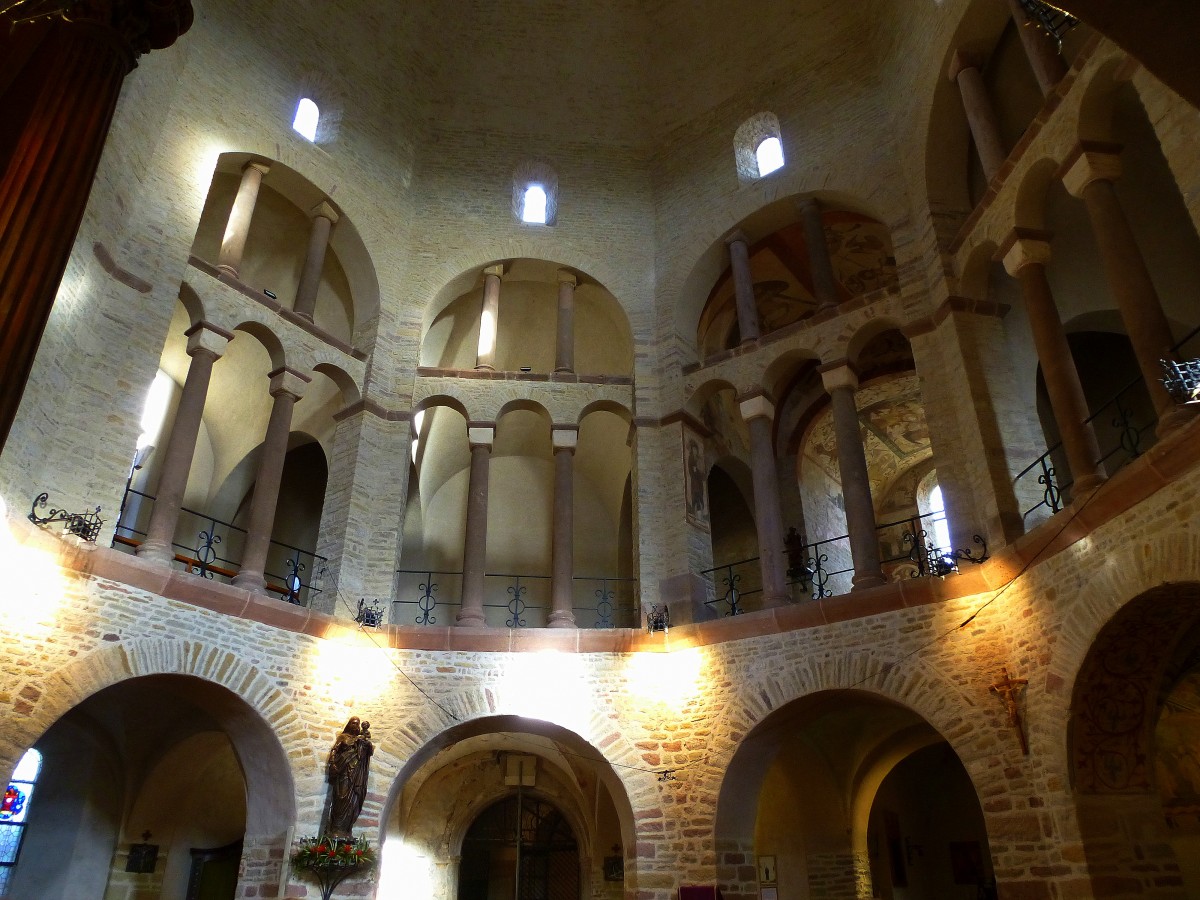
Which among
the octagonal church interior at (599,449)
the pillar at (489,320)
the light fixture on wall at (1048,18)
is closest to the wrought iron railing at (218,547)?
the octagonal church interior at (599,449)

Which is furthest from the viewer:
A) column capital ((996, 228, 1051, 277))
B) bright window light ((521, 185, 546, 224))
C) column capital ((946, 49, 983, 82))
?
bright window light ((521, 185, 546, 224))

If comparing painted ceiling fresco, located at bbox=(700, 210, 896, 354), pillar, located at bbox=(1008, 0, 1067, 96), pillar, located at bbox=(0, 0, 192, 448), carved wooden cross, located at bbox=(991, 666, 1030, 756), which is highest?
painted ceiling fresco, located at bbox=(700, 210, 896, 354)

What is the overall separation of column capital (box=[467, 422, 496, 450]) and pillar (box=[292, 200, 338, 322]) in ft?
9.76

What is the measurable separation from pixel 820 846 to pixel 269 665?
29.7ft

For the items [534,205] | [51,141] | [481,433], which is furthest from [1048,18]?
[534,205]

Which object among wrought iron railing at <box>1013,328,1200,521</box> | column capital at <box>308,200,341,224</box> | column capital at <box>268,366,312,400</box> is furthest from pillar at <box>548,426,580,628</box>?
wrought iron railing at <box>1013,328,1200,521</box>

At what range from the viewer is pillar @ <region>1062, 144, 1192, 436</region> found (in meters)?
7.84

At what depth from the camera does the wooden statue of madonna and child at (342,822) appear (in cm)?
1030

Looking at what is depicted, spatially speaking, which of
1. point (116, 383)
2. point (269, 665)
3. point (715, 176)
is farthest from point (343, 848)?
point (715, 176)

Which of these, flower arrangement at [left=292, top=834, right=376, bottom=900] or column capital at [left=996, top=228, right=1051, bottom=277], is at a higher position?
column capital at [left=996, top=228, right=1051, bottom=277]

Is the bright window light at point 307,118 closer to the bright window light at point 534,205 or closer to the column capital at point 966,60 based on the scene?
the bright window light at point 534,205

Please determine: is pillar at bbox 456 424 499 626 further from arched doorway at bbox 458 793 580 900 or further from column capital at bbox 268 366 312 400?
arched doorway at bbox 458 793 580 900

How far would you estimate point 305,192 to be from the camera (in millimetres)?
14648

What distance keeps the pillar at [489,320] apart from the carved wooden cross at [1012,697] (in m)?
8.98
